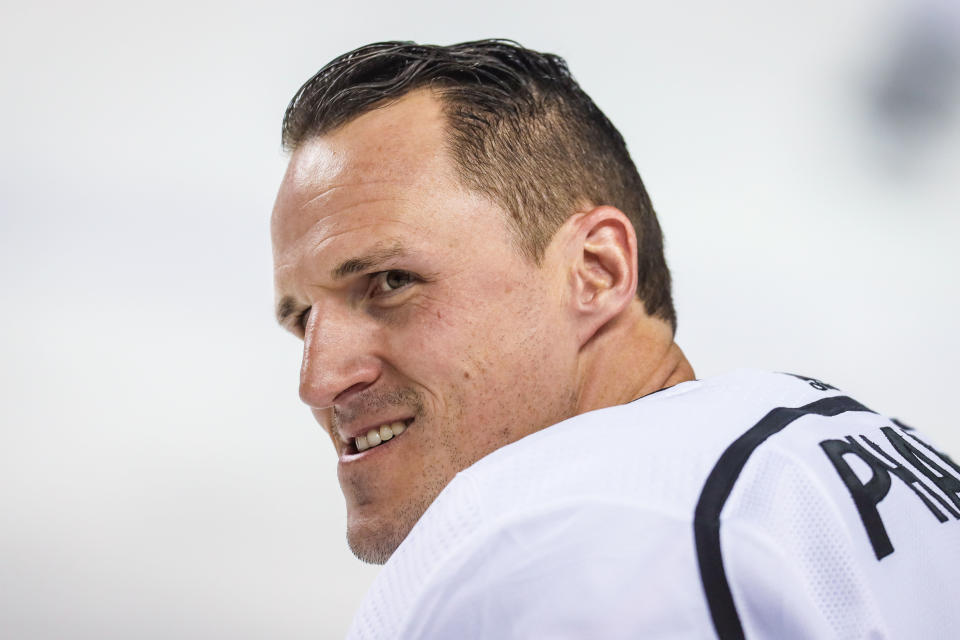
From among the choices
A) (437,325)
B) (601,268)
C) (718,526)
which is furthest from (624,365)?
(718,526)

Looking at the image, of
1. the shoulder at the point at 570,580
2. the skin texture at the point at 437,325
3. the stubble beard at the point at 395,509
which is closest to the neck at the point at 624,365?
the skin texture at the point at 437,325

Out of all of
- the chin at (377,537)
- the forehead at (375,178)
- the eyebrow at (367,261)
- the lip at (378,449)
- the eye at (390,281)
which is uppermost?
the forehead at (375,178)

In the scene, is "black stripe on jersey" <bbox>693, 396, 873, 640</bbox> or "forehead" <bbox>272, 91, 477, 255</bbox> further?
"forehead" <bbox>272, 91, 477, 255</bbox>

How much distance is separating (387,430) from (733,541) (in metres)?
0.64

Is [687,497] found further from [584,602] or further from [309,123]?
[309,123]

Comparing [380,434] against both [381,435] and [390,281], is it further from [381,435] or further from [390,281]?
[390,281]

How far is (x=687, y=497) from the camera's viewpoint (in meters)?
0.58

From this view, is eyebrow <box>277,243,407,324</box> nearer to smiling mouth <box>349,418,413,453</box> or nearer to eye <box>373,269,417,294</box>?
eye <box>373,269,417,294</box>

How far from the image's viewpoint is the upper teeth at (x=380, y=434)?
3.69ft

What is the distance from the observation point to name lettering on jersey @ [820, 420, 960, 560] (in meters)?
0.64

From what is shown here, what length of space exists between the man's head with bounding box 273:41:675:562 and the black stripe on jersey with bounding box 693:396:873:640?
0.47m

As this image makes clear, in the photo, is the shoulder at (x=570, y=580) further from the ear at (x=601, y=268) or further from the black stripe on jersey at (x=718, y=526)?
the ear at (x=601, y=268)

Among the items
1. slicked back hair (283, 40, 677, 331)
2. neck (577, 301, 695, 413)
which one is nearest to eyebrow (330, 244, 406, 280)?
slicked back hair (283, 40, 677, 331)

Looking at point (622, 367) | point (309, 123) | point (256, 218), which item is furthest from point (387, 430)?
point (256, 218)
